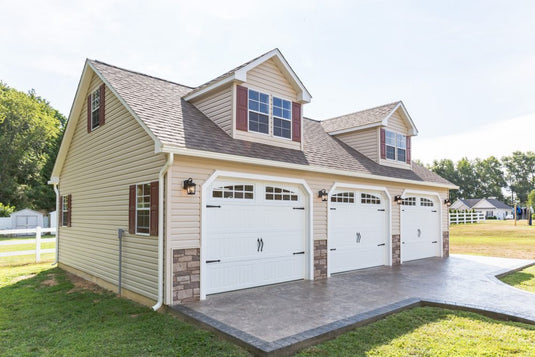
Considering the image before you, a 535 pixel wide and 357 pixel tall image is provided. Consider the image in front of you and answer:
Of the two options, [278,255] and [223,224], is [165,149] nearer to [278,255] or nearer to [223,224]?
[223,224]

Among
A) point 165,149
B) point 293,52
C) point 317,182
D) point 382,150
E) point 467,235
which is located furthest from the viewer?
point 467,235

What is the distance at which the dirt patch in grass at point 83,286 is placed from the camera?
8.18 meters

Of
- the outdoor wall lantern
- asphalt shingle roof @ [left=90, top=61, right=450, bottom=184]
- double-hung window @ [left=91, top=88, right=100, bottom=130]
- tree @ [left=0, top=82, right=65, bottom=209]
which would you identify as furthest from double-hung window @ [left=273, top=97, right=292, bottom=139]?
tree @ [left=0, top=82, right=65, bottom=209]

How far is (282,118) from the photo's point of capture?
360 inches

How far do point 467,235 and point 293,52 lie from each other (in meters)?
21.0

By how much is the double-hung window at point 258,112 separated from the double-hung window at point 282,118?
0.28 metres

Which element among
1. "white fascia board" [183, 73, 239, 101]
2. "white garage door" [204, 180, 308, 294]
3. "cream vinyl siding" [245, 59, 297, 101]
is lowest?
"white garage door" [204, 180, 308, 294]

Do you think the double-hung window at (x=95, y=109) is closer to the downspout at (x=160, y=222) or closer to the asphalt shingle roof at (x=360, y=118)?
the downspout at (x=160, y=222)

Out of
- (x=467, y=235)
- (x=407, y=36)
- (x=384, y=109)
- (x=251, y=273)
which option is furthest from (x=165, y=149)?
(x=467, y=235)

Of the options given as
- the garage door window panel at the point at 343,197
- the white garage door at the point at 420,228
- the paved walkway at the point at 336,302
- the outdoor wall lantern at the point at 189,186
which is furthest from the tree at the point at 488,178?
the outdoor wall lantern at the point at 189,186

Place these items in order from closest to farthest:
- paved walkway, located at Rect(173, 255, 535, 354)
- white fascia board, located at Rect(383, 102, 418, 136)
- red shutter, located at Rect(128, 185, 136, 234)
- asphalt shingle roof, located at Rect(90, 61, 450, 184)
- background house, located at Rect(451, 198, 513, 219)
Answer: paved walkway, located at Rect(173, 255, 535, 354), asphalt shingle roof, located at Rect(90, 61, 450, 184), red shutter, located at Rect(128, 185, 136, 234), white fascia board, located at Rect(383, 102, 418, 136), background house, located at Rect(451, 198, 513, 219)

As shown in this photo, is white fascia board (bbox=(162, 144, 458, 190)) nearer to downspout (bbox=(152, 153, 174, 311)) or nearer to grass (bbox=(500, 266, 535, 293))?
downspout (bbox=(152, 153, 174, 311))

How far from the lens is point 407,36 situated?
10648mm

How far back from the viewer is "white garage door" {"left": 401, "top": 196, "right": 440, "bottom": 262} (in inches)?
482
